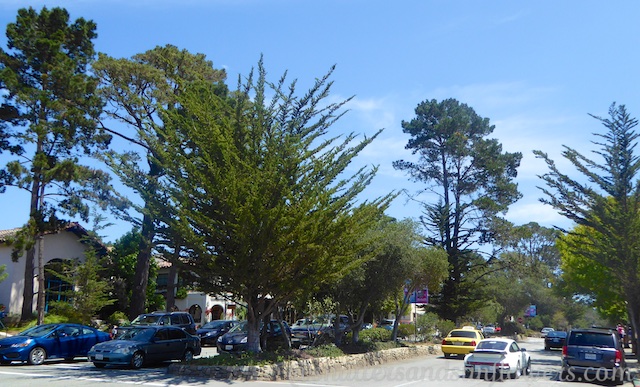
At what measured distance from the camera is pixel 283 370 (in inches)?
696

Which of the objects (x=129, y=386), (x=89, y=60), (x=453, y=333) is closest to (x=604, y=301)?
(x=453, y=333)

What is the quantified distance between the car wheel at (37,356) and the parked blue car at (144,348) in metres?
1.76

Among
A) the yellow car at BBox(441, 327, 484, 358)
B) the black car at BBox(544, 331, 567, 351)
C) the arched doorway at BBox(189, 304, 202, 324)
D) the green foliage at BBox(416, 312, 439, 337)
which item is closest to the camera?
the yellow car at BBox(441, 327, 484, 358)

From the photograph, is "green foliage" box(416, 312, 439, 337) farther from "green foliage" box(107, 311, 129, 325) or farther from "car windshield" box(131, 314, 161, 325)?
"green foliage" box(107, 311, 129, 325)

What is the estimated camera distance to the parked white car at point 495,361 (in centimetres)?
1792

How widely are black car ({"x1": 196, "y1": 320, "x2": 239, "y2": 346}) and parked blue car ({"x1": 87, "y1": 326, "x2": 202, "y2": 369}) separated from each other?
353 inches

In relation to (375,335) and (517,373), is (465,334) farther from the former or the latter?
(517,373)

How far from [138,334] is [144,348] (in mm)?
932

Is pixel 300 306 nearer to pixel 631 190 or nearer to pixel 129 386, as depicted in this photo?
pixel 129 386

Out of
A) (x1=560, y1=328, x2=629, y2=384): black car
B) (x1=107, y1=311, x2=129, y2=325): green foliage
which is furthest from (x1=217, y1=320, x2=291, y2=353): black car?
(x1=107, y1=311, x2=129, y2=325): green foliage

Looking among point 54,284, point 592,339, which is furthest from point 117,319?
point 592,339

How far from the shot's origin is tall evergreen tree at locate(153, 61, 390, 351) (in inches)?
681

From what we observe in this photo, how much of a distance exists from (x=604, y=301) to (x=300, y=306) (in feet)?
77.9

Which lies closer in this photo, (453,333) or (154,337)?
(154,337)
